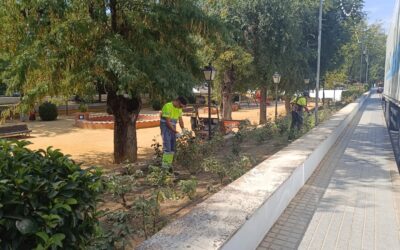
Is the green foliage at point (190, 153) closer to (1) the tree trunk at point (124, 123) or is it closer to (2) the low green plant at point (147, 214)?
(1) the tree trunk at point (124, 123)

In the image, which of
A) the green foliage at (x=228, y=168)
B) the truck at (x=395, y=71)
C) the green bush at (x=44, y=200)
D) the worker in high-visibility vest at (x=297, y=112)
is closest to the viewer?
the green bush at (x=44, y=200)

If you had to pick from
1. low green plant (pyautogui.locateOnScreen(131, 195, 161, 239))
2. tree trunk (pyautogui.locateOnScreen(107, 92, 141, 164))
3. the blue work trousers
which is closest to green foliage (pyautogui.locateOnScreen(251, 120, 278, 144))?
tree trunk (pyautogui.locateOnScreen(107, 92, 141, 164))

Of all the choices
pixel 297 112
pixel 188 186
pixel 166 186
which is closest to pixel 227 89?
pixel 297 112

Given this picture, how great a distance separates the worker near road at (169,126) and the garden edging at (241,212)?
2.08 metres

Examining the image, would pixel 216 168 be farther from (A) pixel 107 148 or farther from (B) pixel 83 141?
(B) pixel 83 141

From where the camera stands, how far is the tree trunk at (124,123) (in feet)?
31.4

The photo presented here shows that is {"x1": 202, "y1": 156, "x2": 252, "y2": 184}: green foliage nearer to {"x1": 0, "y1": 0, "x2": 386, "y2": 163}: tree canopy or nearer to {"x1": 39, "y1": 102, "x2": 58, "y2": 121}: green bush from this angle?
{"x1": 0, "y1": 0, "x2": 386, "y2": 163}: tree canopy

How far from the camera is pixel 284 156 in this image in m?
7.34

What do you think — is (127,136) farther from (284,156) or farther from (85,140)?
(85,140)

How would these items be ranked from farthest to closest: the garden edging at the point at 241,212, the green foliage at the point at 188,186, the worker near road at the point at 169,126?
the worker near road at the point at 169,126 → the green foliage at the point at 188,186 → the garden edging at the point at 241,212


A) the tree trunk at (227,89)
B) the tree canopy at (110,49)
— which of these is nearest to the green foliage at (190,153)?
the tree canopy at (110,49)

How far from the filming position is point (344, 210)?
5.62 metres

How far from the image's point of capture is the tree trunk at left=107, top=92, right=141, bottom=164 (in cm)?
956

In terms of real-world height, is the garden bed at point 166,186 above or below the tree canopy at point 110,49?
below
